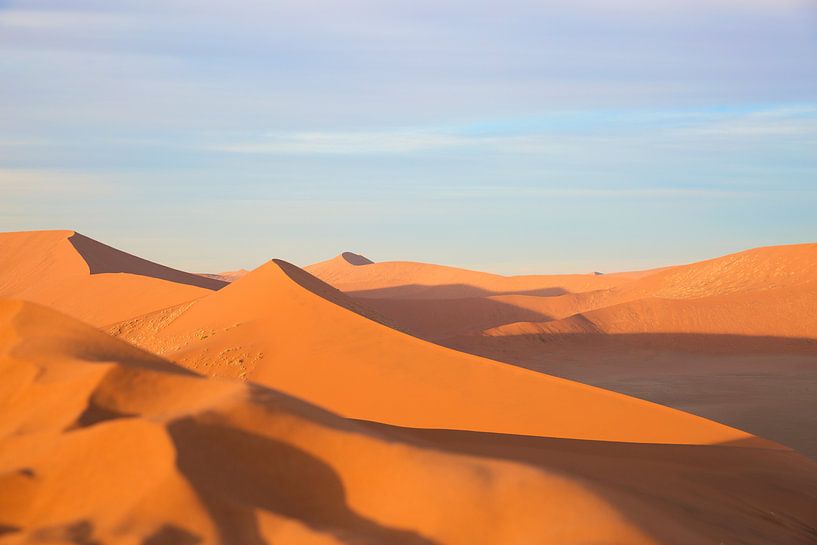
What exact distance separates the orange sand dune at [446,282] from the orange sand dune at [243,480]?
57317 millimetres

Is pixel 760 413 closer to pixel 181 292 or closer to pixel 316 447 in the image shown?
pixel 316 447

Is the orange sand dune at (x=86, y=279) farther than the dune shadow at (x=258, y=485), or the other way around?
the orange sand dune at (x=86, y=279)

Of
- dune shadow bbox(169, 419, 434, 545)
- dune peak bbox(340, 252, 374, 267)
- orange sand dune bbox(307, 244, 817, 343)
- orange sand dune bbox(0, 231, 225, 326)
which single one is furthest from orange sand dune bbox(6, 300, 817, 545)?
dune peak bbox(340, 252, 374, 267)

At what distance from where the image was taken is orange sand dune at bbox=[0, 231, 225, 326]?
34.6 meters

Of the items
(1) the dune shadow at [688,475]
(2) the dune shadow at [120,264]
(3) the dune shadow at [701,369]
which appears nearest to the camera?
(1) the dune shadow at [688,475]

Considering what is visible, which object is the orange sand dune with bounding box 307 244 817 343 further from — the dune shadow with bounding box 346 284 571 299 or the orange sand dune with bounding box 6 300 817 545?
the orange sand dune with bounding box 6 300 817 545

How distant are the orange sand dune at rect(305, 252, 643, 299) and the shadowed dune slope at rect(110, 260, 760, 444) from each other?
44.1 meters

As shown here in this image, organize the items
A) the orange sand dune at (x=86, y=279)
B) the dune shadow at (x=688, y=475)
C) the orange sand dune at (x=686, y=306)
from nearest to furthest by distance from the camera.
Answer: the dune shadow at (x=688, y=475), the orange sand dune at (x=686, y=306), the orange sand dune at (x=86, y=279)

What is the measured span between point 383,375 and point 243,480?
898 cm

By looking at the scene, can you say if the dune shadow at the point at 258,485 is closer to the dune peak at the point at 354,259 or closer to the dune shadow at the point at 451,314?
the dune shadow at the point at 451,314

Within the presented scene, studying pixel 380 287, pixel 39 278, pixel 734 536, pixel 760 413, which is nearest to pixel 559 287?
pixel 380 287

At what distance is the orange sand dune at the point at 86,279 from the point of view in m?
34.6

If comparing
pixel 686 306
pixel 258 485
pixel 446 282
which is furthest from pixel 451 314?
pixel 258 485


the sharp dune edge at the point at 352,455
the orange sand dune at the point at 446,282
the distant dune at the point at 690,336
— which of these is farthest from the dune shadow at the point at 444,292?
the sharp dune edge at the point at 352,455
